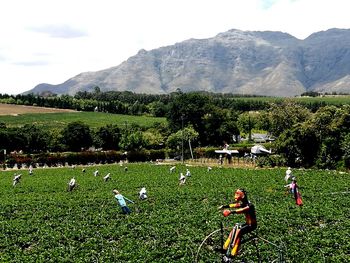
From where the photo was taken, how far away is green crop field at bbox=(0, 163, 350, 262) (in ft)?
67.3

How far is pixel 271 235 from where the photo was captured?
2311 cm

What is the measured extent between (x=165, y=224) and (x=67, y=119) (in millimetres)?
151373

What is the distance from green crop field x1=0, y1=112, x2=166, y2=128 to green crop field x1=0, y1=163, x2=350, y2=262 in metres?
116

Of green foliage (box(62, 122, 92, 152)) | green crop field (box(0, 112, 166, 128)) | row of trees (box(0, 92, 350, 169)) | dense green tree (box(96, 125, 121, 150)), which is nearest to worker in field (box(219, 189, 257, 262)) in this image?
row of trees (box(0, 92, 350, 169))

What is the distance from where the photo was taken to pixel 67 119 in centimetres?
17212

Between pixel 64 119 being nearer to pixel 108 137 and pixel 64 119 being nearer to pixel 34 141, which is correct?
pixel 108 137

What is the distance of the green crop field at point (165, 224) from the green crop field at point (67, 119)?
11575 cm

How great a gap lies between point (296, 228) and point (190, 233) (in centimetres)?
575

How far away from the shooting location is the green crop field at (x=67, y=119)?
158125 mm

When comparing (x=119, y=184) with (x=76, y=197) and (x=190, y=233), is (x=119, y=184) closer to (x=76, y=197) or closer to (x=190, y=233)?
(x=76, y=197)

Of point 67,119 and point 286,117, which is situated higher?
point 286,117

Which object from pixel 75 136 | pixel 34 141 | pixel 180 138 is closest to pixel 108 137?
pixel 75 136

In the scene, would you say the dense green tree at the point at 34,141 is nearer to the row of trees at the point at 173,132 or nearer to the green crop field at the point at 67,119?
the row of trees at the point at 173,132

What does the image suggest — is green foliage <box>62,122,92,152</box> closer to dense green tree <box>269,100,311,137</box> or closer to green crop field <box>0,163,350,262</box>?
dense green tree <box>269,100,311,137</box>
